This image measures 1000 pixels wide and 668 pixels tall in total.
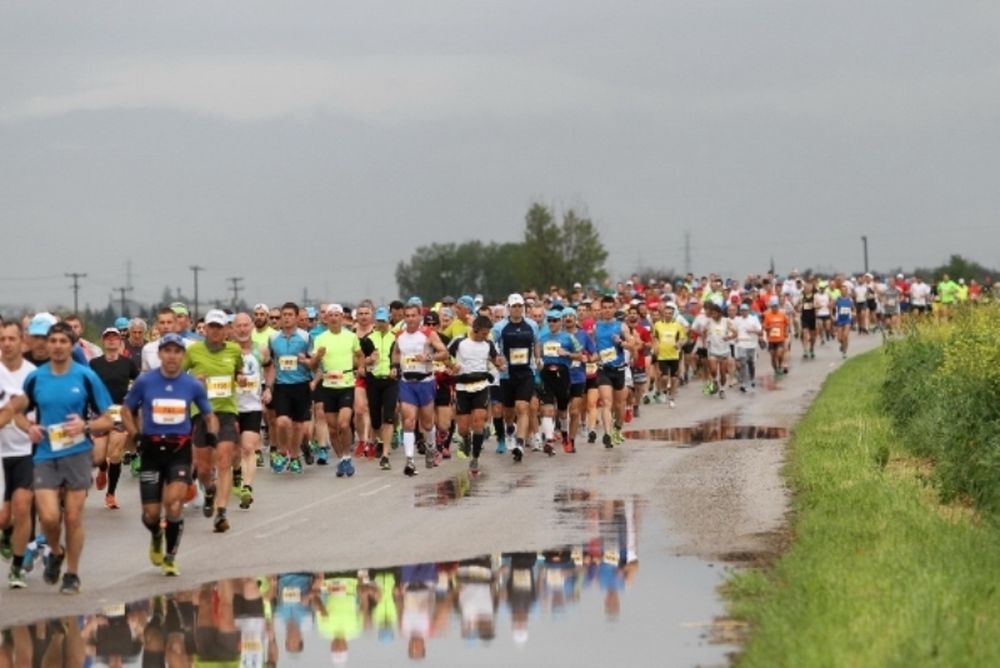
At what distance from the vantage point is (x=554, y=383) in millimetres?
26141

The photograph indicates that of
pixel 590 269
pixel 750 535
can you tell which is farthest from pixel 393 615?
pixel 590 269

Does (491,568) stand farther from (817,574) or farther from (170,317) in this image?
(170,317)

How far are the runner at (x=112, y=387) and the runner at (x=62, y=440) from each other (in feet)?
18.3

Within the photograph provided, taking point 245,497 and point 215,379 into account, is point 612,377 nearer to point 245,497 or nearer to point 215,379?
point 245,497

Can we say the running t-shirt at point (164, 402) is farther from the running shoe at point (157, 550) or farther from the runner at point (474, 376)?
the runner at point (474, 376)

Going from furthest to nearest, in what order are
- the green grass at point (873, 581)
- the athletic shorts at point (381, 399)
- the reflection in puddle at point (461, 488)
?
the athletic shorts at point (381, 399), the reflection in puddle at point (461, 488), the green grass at point (873, 581)

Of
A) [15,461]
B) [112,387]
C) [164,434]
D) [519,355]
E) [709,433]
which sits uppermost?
[519,355]

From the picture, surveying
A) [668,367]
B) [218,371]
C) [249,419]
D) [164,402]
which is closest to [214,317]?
[218,371]

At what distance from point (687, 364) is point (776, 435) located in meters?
14.5

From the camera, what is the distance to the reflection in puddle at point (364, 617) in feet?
37.0

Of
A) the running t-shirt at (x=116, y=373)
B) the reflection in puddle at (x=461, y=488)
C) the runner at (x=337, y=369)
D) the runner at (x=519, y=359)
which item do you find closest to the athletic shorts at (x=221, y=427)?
the running t-shirt at (x=116, y=373)

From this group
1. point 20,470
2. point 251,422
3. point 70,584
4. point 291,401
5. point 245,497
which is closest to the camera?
point 70,584

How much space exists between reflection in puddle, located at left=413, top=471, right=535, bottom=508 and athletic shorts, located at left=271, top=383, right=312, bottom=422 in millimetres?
2076

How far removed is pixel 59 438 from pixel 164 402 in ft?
3.78
